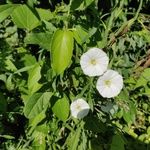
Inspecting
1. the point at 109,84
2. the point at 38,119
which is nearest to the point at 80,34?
the point at 109,84

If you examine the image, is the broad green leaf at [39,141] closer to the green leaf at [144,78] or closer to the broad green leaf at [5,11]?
the green leaf at [144,78]

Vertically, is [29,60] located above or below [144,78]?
above

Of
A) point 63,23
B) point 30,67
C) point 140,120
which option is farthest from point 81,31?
point 140,120

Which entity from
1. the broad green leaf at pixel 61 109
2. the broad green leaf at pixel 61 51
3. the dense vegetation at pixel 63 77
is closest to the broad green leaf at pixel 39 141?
the dense vegetation at pixel 63 77

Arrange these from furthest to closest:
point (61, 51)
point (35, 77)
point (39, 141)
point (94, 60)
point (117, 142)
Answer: point (39, 141), point (117, 142), point (35, 77), point (94, 60), point (61, 51)

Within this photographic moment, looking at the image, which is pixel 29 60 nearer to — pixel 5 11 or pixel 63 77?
pixel 63 77

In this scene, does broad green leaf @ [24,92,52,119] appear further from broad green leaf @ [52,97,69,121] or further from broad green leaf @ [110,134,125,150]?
broad green leaf @ [110,134,125,150]

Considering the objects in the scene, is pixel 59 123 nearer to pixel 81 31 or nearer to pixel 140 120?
pixel 81 31
